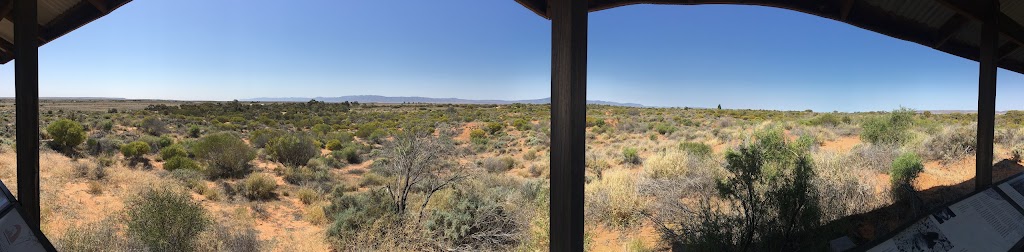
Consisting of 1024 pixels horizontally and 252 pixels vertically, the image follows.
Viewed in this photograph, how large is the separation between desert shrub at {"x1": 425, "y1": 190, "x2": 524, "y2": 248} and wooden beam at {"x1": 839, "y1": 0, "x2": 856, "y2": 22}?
4711 millimetres

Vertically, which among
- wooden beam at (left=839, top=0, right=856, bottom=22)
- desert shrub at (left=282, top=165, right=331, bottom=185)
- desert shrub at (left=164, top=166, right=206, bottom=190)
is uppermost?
wooden beam at (left=839, top=0, right=856, bottom=22)

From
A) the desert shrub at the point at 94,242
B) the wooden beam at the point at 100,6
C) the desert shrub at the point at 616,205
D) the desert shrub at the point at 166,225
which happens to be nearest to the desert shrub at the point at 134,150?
the desert shrub at the point at 94,242

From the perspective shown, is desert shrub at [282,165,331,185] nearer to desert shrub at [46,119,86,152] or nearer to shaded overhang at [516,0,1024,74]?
desert shrub at [46,119,86,152]

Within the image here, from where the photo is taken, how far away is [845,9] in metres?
4.64

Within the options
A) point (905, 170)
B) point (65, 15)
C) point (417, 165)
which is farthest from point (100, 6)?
point (905, 170)

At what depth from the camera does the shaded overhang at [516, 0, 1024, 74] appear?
4.30 m

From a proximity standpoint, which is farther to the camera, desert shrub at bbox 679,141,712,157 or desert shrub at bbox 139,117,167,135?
desert shrub at bbox 139,117,167,135

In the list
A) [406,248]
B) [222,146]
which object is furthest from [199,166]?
[406,248]

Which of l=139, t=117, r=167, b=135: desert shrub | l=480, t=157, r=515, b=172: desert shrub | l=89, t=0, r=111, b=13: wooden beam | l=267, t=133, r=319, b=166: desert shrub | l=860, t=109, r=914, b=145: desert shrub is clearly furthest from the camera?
l=139, t=117, r=167, b=135: desert shrub

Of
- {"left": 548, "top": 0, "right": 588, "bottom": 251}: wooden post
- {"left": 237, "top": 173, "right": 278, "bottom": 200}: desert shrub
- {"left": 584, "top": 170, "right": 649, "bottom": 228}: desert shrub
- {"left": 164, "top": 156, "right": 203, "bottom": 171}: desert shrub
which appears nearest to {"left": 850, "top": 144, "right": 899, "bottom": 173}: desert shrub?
{"left": 584, "top": 170, "right": 649, "bottom": 228}: desert shrub

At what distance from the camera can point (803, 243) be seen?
16.8 ft

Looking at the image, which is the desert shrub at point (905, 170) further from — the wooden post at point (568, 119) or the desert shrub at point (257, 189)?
the desert shrub at point (257, 189)

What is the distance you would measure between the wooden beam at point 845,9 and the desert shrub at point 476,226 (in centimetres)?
471

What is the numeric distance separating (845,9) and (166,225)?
8.89 meters
